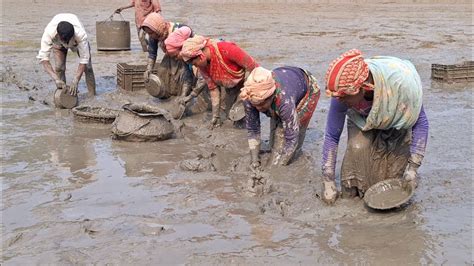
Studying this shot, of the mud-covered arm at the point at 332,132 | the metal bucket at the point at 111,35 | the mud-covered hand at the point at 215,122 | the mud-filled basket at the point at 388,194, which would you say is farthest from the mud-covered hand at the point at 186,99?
the metal bucket at the point at 111,35

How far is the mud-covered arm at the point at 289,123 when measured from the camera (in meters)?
5.04

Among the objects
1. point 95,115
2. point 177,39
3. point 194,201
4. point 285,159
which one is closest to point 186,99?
point 177,39

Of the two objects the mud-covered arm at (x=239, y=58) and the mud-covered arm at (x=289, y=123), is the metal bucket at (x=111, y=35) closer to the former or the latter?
the mud-covered arm at (x=239, y=58)

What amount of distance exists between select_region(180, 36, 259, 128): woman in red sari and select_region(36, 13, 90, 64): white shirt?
2164mm

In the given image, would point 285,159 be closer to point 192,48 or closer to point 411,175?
point 411,175

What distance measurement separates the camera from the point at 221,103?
6.87 meters

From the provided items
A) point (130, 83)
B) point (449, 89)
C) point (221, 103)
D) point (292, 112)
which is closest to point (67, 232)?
point (292, 112)

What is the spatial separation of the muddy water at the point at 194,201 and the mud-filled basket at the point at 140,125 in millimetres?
102

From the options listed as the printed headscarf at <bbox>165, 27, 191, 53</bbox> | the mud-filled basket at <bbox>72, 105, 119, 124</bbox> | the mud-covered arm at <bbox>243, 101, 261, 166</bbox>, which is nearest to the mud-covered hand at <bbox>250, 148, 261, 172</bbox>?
the mud-covered arm at <bbox>243, 101, 261, 166</bbox>

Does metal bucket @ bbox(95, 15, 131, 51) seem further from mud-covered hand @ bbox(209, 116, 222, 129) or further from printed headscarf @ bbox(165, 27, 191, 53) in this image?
mud-covered hand @ bbox(209, 116, 222, 129)

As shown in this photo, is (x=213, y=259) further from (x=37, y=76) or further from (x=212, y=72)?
(x=37, y=76)

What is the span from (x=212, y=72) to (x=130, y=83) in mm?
2783

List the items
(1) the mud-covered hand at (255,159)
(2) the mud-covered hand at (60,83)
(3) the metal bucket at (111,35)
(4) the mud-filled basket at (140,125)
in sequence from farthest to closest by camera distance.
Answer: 1. (3) the metal bucket at (111,35)
2. (2) the mud-covered hand at (60,83)
3. (4) the mud-filled basket at (140,125)
4. (1) the mud-covered hand at (255,159)

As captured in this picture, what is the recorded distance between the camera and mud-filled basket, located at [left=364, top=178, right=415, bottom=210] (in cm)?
420
